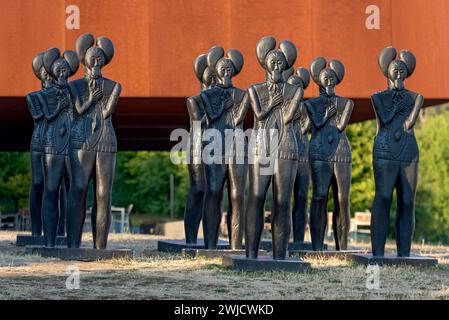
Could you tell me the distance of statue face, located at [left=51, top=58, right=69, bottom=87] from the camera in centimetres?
1510

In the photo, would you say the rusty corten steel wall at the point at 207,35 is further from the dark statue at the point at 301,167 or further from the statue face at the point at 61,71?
the statue face at the point at 61,71

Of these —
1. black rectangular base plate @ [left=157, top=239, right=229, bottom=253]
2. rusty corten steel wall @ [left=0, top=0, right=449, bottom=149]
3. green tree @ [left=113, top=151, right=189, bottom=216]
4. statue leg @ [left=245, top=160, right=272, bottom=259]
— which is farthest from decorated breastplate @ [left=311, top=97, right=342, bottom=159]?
green tree @ [left=113, top=151, right=189, bottom=216]

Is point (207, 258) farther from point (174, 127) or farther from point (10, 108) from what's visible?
point (174, 127)

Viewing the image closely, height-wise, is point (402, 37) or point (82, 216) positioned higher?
point (402, 37)

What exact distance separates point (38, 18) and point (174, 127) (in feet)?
27.8

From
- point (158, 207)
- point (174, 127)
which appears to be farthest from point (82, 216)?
point (158, 207)

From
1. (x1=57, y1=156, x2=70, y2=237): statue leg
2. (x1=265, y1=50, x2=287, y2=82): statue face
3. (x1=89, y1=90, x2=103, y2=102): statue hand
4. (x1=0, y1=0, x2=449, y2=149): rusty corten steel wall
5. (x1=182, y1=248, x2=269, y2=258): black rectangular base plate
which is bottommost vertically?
(x1=182, y1=248, x2=269, y2=258): black rectangular base plate

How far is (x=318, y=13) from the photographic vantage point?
21.8 metres

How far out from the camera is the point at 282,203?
12836 millimetres

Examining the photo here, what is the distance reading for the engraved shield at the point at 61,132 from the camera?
15281 millimetres

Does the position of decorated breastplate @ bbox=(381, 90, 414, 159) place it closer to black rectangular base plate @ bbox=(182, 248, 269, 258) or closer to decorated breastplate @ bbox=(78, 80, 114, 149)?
black rectangular base plate @ bbox=(182, 248, 269, 258)

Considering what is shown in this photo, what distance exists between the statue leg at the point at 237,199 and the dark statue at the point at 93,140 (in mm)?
1933

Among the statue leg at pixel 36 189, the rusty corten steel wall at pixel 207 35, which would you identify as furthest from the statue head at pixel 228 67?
the rusty corten steel wall at pixel 207 35

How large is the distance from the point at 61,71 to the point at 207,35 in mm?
6922
